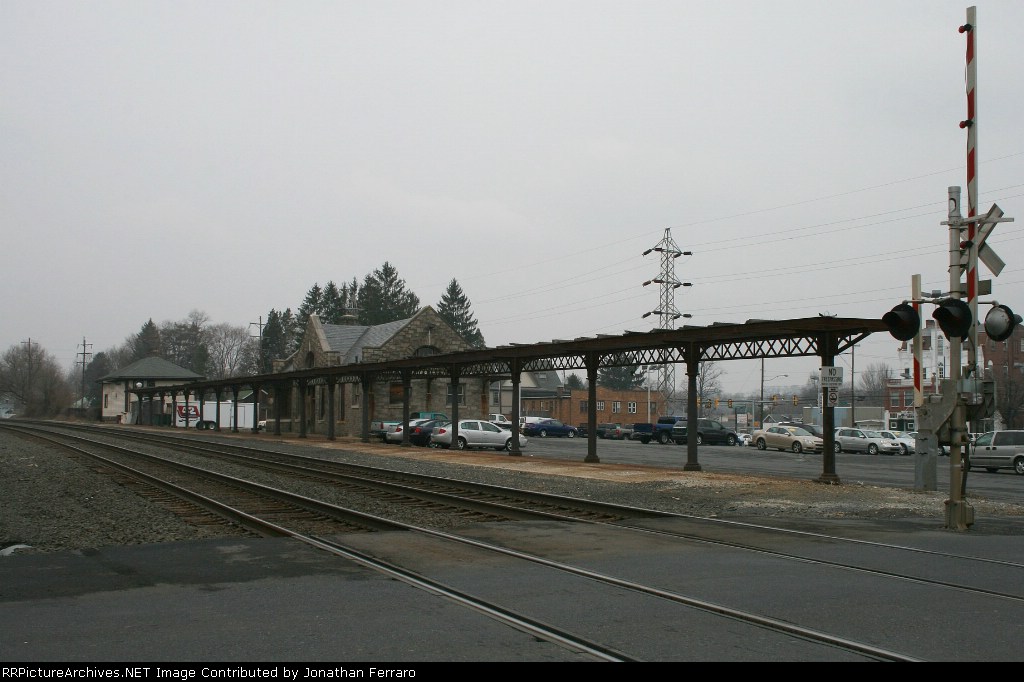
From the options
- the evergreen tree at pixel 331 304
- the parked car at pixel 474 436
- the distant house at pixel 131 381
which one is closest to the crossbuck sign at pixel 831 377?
the parked car at pixel 474 436

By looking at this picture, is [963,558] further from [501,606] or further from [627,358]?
[627,358]

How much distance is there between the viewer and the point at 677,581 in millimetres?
8719

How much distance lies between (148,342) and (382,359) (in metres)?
113

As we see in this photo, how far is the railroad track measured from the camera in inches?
253

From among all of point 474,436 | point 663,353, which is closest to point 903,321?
point 663,353

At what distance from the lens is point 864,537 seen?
40.1ft

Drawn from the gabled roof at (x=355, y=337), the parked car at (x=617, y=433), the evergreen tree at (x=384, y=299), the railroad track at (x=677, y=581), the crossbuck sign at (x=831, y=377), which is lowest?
the parked car at (x=617, y=433)

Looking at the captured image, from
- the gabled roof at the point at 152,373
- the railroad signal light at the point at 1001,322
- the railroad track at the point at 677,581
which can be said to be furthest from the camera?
the gabled roof at the point at 152,373

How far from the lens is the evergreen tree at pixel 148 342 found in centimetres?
16025

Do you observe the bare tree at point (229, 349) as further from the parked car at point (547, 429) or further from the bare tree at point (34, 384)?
the parked car at point (547, 429)

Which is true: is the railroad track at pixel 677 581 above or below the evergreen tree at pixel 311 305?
below

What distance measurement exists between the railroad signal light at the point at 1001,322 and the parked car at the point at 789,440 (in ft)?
116
